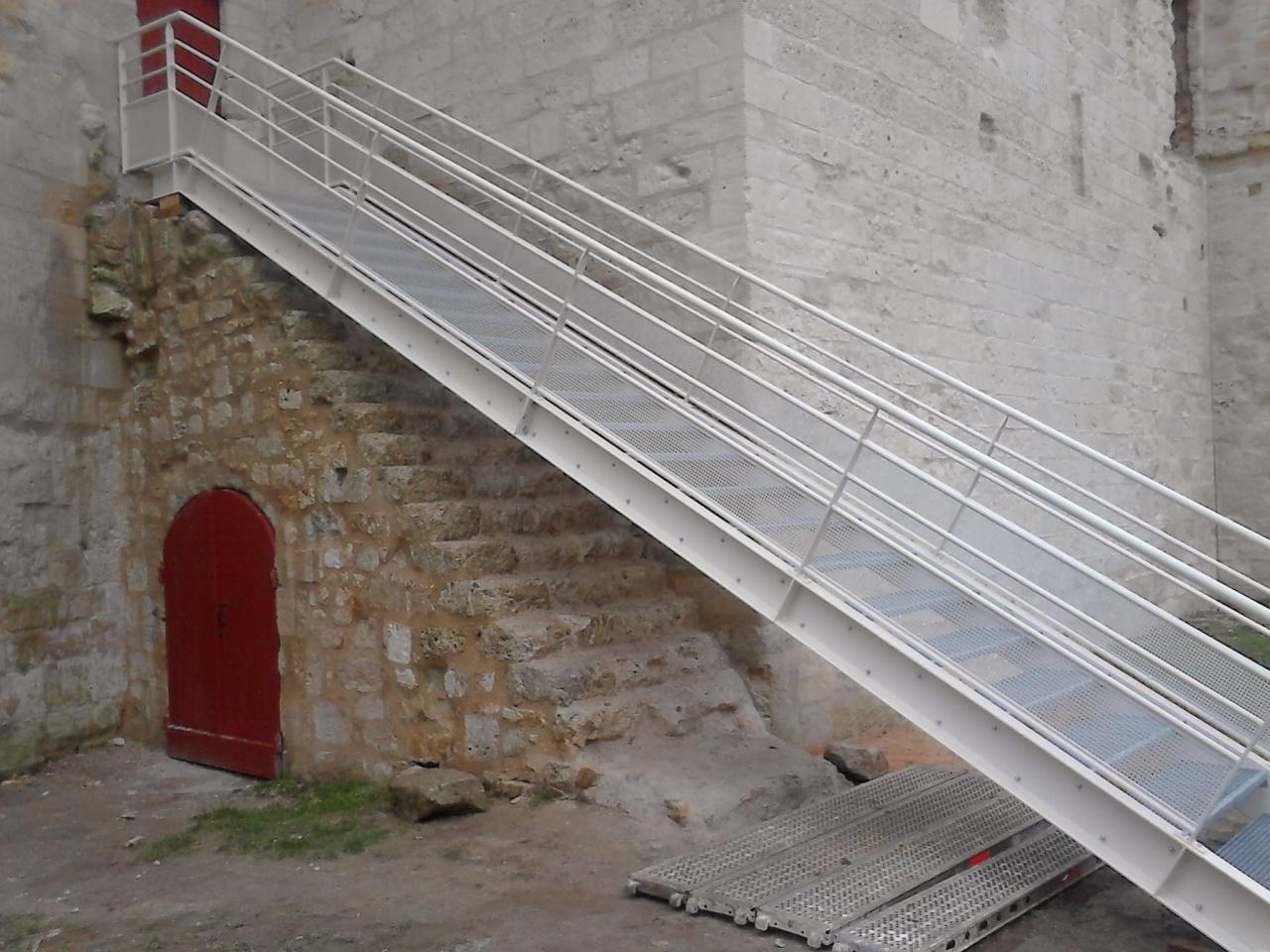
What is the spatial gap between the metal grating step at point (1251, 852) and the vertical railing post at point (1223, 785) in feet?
0.37

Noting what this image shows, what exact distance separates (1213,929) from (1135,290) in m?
7.27

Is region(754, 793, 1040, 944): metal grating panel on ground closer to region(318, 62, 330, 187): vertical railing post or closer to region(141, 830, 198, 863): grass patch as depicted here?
region(141, 830, 198, 863): grass patch

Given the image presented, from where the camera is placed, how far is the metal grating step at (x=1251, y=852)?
335cm

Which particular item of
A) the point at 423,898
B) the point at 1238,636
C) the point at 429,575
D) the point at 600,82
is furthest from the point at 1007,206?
the point at 423,898

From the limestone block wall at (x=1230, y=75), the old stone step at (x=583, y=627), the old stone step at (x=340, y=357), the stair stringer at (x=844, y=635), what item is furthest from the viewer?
the limestone block wall at (x=1230, y=75)

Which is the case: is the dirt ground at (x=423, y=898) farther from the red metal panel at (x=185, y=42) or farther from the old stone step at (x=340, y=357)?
the red metal panel at (x=185, y=42)

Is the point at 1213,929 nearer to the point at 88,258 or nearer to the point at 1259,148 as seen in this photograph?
the point at 88,258

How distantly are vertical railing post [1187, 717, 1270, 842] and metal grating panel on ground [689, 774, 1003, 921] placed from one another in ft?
3.92

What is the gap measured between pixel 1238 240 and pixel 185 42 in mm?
8880

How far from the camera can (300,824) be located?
5113 millimetres

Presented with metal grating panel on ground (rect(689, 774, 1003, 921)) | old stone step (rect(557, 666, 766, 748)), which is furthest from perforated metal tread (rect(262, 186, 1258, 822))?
old stone step (rect(557, 666, 766, 748))

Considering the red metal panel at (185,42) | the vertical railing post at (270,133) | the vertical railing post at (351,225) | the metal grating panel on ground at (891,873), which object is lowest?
the metal grating panel on ground at (891,873)

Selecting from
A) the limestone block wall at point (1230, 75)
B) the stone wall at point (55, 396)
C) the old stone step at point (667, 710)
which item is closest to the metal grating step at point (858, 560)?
the old stone step at point (667, 710)

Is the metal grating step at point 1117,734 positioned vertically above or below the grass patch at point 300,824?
above
